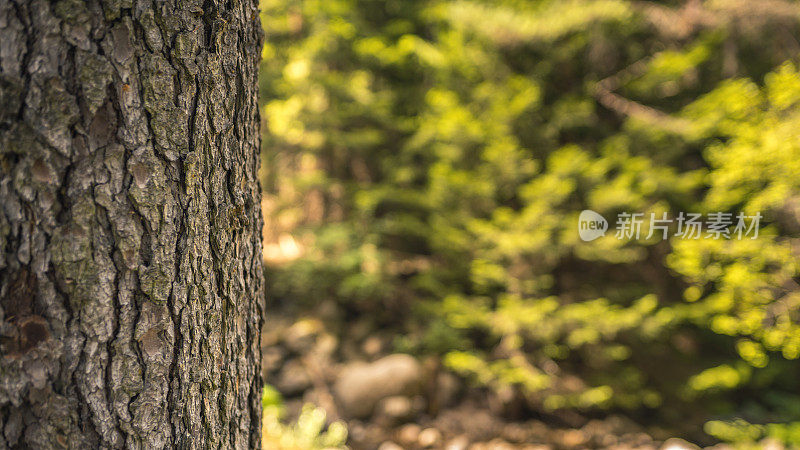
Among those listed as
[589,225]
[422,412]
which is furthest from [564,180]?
[422,412]

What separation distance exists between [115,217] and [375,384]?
4092mm

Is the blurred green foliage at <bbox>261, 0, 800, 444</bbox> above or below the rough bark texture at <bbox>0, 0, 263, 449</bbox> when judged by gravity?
above

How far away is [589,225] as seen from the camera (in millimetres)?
3912

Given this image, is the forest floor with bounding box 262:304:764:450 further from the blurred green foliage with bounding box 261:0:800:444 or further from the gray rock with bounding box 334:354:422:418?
the blurred green foliage with bounding box 261:0:800:444

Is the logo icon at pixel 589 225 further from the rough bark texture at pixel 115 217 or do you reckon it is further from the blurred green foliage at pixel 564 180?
the rough bark texture at pixel 115 217

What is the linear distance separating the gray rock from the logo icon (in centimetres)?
227

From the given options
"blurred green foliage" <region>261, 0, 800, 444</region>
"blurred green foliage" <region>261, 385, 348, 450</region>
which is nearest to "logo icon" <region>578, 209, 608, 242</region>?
"blurred green foliage" <region>261, 0, 800, 444</region>

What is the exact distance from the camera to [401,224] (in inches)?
197

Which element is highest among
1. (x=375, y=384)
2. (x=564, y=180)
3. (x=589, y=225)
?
(x=564, y=180)

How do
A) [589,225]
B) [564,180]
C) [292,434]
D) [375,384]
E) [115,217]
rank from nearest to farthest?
[115,217], [292,434], [564,180], [589,225], [375,384]

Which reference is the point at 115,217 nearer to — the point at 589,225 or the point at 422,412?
the point at 589,225

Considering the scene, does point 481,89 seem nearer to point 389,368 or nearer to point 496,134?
point 496,134

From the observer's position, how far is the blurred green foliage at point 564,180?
11.4ft

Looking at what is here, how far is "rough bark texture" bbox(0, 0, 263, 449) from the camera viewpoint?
26.1 inches
